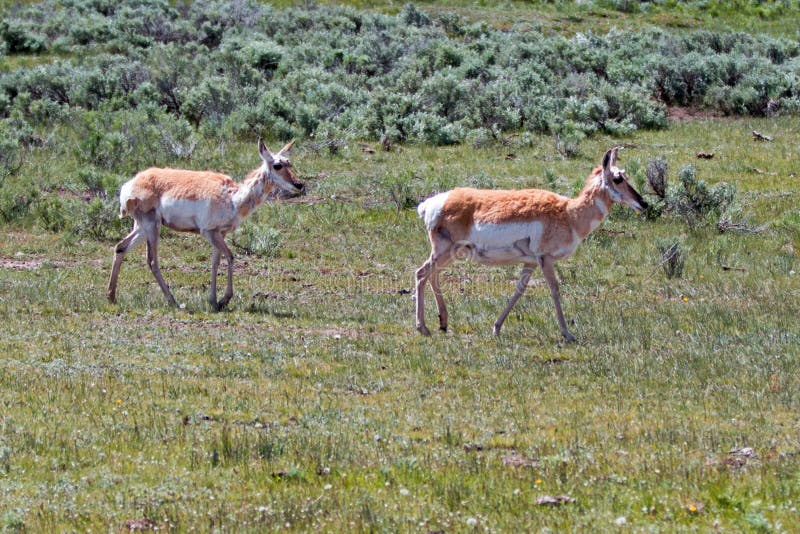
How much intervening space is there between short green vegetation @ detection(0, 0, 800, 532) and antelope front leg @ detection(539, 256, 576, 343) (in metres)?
0.15

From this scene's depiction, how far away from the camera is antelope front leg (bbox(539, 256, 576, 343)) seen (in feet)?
40.9

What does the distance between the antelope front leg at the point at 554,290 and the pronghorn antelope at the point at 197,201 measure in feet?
10.5

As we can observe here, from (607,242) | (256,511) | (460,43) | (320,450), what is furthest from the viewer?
(460,43)

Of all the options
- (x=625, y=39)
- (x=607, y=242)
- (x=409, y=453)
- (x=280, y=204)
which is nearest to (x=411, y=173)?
(x=280, y=204)

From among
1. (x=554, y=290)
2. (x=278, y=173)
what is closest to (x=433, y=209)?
(x=554, y=290)

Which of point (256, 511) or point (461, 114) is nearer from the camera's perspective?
point (256, 511)

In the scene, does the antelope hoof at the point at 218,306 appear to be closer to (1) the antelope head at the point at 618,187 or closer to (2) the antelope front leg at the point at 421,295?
(2) the antelope front leg at the point at 421,295

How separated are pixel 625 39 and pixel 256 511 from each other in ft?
103

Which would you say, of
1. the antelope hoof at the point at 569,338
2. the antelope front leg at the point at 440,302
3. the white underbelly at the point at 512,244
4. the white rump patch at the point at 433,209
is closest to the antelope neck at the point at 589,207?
the white underbelly at the point at 512,244

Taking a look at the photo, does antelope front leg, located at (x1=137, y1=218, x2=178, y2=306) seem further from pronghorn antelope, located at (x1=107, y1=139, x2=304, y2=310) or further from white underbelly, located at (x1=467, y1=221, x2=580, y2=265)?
white underbelly, located at (x1=467, y1=221, x2=580, y2=265)

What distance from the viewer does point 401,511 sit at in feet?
23.5

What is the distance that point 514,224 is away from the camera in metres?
12.6

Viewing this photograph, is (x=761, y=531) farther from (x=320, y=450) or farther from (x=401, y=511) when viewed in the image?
(x=320, y=450)

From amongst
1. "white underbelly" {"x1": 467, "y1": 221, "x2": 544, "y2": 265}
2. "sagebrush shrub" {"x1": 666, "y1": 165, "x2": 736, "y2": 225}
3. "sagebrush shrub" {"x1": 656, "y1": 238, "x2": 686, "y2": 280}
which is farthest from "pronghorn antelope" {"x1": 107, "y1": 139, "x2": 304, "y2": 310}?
"sagebrush shrub" {"x1": 666, "y1": 165, "x2": 736, "y2": 225}
